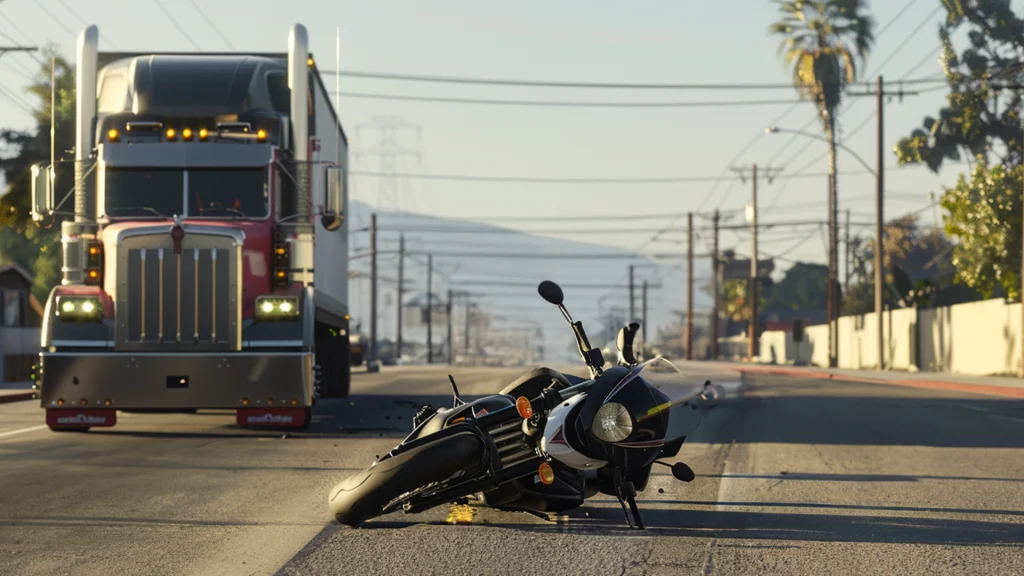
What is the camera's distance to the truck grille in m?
15.8

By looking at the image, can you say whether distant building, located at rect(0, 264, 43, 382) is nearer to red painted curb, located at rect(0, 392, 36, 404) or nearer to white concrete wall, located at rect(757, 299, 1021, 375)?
red painted curb, located at rect(0, 392, 36, 404)

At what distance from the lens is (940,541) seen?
A: 27.5ft

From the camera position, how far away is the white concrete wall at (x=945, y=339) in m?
41.5

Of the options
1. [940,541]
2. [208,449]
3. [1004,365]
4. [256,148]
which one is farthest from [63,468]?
[1004,365]

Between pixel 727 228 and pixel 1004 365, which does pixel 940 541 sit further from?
pixel 727 228

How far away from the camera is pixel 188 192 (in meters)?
16.8

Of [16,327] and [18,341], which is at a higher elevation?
[16,327]

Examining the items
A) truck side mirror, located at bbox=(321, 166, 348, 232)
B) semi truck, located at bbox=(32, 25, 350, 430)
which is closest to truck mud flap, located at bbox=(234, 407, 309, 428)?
semi truck, located at bbox=(32, 25, 350, 430)

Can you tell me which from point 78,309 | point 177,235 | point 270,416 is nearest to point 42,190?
point 78,309

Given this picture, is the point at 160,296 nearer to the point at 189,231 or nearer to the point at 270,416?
the point at 189,231

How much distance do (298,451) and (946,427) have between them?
27.7 feet

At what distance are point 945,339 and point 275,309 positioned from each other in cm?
3576

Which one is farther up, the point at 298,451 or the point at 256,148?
the point at 256,148

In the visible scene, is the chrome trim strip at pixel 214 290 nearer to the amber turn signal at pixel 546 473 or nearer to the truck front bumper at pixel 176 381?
the truck front bumper at pixel 176 381
